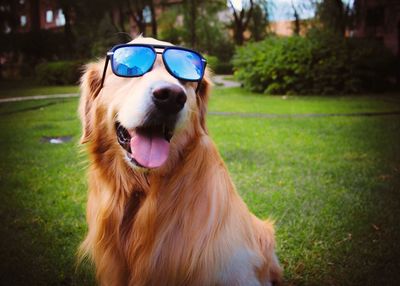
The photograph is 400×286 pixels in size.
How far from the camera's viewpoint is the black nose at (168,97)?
159cm

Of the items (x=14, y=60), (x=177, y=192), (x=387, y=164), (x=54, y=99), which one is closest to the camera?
(x=177, y=192)

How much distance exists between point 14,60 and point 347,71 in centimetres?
1216

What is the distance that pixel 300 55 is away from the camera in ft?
42.1

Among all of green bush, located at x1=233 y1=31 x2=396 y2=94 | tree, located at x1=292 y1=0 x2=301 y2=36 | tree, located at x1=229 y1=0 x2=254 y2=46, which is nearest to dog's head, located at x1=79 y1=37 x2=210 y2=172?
tree, located at x1=292 y1=0 x2=301 y2=36

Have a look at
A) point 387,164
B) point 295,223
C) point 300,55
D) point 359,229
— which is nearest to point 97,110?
point 295,223

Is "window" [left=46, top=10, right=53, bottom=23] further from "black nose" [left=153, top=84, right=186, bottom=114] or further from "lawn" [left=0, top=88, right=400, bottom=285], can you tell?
"black nose" [left=153, top=84, right=186, bottom=114]

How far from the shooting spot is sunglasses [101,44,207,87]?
5.96ft

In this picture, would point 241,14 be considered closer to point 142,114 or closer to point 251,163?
point 251,163

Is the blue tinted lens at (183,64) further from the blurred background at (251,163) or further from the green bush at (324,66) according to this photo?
the green bush at (324,66)

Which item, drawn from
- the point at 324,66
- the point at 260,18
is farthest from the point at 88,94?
the point at 260,18

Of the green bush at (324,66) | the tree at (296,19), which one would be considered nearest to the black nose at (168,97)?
the tree at (296,19)

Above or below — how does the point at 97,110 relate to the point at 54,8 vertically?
below

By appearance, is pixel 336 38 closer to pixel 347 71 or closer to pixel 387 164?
pixel 347 71

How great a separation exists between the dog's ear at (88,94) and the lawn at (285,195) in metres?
1.24
